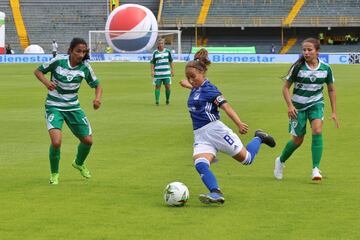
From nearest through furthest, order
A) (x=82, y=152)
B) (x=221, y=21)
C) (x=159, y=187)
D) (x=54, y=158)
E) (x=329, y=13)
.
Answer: (x=159, y=187) → (x=54, y=158) → (x=82, y=152) → (x=329, y=13) → (x=221, y=21)

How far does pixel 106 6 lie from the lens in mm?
75000

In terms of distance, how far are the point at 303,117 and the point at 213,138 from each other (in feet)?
7.00

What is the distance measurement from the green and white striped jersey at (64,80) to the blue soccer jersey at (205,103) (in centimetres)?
217

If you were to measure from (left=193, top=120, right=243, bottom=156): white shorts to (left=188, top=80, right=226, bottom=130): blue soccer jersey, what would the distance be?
0.07 metres

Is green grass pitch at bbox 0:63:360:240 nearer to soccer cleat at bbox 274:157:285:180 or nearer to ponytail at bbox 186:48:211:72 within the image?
soccer cleat at bbox 274:157:285:180

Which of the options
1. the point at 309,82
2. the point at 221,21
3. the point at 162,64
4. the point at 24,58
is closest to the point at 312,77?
the point at 309,82

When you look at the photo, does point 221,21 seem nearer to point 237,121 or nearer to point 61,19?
point 61,19

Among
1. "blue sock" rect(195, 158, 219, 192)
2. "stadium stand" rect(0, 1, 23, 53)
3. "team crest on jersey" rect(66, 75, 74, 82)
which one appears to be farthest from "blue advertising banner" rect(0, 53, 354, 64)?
"blue sock" rect(195, 158, 219, 192)

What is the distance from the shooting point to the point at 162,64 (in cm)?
2653

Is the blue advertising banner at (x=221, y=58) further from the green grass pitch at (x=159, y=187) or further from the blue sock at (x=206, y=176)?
the blue sock at (x=206, y=176)

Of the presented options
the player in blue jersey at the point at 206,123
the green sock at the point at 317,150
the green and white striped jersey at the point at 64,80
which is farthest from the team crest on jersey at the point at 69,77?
the green sock at the point at 317,150

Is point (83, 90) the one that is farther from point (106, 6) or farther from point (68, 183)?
point (106, 6)

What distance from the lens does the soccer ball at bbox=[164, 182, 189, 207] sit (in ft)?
30.8

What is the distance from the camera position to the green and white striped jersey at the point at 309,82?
1129cm
